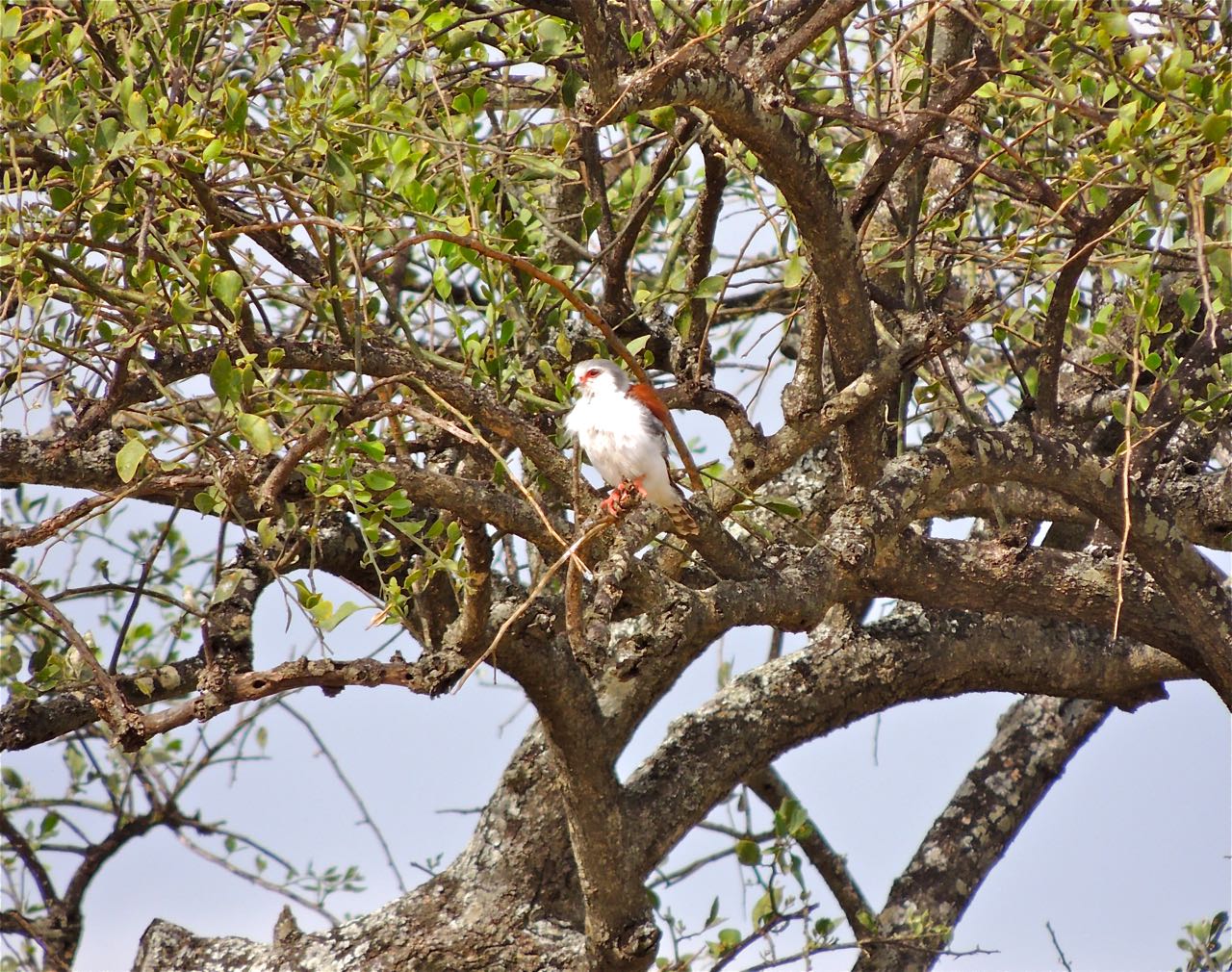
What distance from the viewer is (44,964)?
5.75 meters

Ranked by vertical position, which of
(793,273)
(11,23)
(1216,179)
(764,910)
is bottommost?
(764,910)

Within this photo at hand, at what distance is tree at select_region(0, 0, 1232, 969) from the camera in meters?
3.27

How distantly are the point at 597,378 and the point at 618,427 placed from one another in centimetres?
23

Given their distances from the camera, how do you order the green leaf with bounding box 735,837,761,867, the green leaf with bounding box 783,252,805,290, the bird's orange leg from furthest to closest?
the green leaf with bounding box 735,837,761,867
the green leaf with bounding box 783,252,805,290
the bird's orange leg

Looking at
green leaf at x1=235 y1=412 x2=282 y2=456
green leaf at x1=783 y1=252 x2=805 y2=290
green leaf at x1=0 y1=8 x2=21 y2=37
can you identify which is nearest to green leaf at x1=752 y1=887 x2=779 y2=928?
green leaf at x1=783 y1=252 x2=805 y2=290

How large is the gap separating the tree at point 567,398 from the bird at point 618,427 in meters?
0.15

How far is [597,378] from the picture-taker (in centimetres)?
479

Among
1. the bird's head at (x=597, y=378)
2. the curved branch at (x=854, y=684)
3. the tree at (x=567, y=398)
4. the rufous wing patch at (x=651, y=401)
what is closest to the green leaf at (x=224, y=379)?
the tree at (x=567, y=398)

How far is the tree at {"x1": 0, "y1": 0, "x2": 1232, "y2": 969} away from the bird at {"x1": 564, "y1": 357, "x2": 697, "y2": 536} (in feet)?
0.49

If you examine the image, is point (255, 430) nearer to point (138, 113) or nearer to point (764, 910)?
point (138, 113)

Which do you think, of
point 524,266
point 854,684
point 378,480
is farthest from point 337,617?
point 854,684

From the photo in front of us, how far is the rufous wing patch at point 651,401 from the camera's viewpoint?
4386 mm

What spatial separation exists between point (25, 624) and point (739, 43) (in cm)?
324

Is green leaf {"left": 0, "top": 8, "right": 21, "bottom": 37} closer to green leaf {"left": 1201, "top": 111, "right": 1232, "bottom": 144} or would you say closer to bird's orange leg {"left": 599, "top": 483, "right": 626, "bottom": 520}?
bird's orange leg {"left": 599, "top": 483, "right": 626, "bottom": 520}
